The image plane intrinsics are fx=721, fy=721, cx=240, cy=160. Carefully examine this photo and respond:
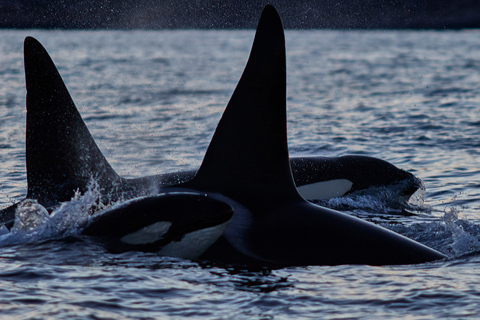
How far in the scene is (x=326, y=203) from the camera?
1102cm

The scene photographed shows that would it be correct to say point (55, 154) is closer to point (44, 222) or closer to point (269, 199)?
point (44, 222)

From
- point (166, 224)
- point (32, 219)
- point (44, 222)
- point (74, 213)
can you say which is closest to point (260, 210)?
point (166, 224)

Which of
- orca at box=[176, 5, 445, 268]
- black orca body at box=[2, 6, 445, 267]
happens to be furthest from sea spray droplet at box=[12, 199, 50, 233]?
orca at box=[176, 5, 445, 268]

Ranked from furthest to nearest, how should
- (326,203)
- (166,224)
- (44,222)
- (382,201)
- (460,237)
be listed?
(382,201) → (326,203) → (460,237) → (44,222) → (166,224)

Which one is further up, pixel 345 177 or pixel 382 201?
pixel 345 177

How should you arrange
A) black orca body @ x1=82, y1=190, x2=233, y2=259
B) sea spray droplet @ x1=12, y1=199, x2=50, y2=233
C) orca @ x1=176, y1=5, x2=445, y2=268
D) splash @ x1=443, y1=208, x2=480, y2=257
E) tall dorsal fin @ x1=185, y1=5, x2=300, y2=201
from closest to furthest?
black orca body @ x1=82, y1=190, x2=233, y2=259, orca @ x1=176, y1=5, x2=445, y2=268, tall dorsal fin @ x1=185, y1=5, x2=300, y2=201, sea spray droplet @ x1=12, y1=199, x2=50, y2=233, splash @ x1=443, y1=208, x2=480, y2=257

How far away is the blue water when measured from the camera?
20.0 ft

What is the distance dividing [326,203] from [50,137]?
4.42 metres

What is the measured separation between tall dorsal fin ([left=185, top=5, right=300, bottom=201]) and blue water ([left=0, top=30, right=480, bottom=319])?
3.16 feet

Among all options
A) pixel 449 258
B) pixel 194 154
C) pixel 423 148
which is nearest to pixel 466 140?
pixel 423 148

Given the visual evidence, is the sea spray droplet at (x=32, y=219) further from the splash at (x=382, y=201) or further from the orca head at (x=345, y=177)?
the splash at (x=382, y=201)

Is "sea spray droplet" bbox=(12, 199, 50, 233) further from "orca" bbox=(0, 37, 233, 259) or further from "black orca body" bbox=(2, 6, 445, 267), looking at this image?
"black orca body" bbox=(2, 6, 445, 267)

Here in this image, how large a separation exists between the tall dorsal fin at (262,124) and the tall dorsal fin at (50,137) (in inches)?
94.0

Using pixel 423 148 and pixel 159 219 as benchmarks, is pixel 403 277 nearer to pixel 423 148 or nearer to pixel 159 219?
pixel 159 219
